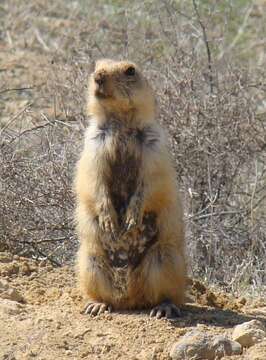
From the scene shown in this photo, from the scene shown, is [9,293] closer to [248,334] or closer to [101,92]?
[101,92]

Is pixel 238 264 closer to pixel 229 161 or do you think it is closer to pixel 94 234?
pixel 229 161

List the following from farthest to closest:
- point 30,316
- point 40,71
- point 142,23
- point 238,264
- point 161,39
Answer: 1. point 40,71
2. point 142,23
3. point 161,39
4. point 238,264
5. point 30,316

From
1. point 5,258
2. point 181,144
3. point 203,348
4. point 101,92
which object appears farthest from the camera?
point 181,144

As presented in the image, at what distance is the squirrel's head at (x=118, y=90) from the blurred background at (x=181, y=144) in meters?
1.71

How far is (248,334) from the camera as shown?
619 centimetres

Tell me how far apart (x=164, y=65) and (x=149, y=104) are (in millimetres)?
2757

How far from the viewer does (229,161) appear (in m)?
9.50

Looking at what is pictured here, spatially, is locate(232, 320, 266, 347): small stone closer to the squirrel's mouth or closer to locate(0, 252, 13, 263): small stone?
the squirrel's mouth

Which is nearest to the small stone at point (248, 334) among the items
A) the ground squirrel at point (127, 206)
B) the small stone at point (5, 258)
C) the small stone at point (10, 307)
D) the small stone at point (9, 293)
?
the ground squirrel at point (127, 206)

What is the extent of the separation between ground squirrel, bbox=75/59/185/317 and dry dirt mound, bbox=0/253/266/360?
0.59 feet

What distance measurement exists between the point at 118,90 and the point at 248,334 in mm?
1771

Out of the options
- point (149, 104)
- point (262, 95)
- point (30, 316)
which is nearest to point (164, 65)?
point (262, 95)

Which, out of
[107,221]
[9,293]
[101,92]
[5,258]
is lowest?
[9,293]

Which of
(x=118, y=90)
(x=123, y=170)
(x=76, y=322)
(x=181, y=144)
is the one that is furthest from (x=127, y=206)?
(x=181, y=144)
